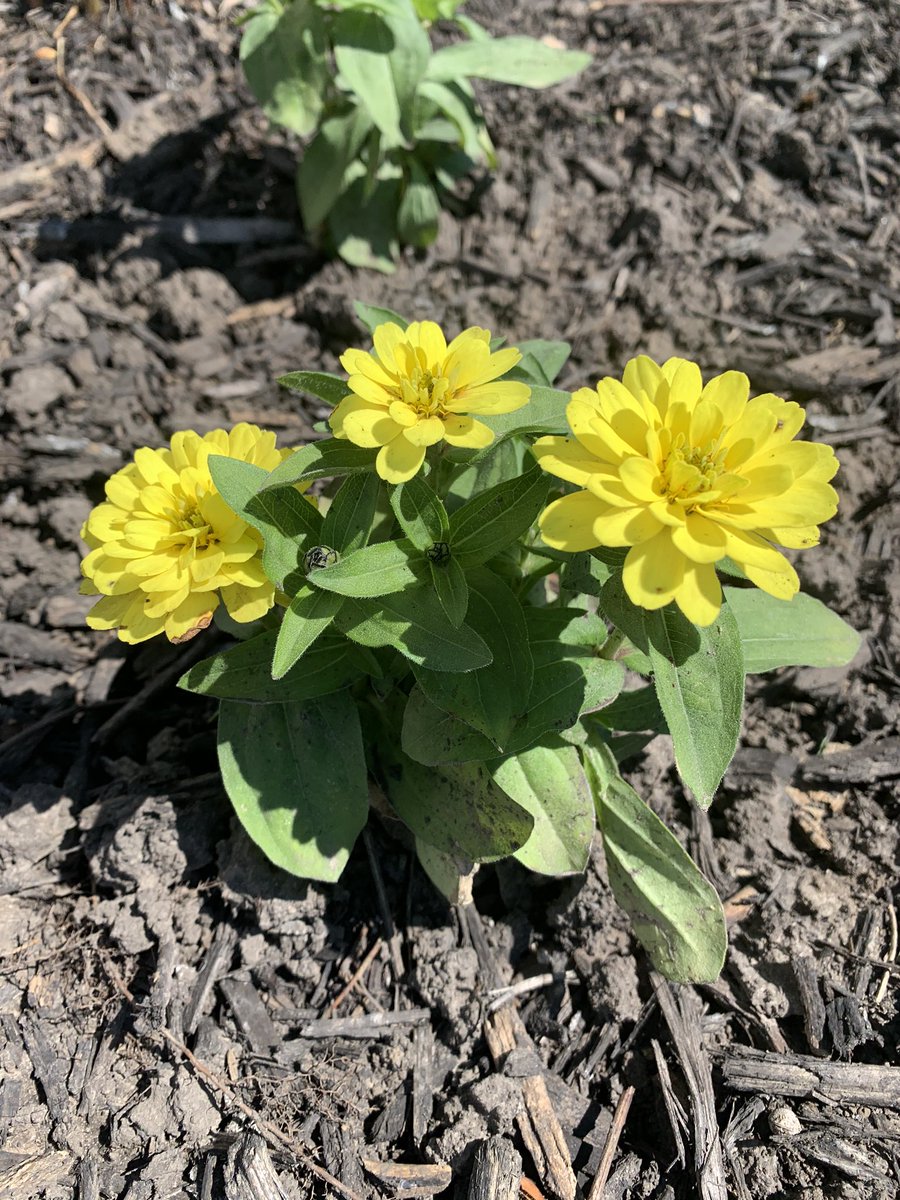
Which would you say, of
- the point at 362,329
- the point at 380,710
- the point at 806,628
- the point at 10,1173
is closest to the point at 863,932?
the point at 806,628

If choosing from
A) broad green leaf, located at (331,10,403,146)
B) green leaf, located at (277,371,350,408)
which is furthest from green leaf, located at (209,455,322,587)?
broad green leaf, located at (331,10,403,146)

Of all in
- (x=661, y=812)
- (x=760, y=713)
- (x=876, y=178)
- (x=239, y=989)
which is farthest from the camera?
(x=876, y=178)

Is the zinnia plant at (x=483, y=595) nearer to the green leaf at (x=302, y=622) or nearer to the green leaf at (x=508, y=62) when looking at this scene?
the green leaf at (x=302, y=622)

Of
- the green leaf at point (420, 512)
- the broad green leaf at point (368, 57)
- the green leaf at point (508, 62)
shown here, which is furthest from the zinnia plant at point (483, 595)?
the green leaf at point (508, 62)

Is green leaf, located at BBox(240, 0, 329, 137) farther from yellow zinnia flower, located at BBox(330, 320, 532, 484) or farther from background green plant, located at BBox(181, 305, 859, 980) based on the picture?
yellow zinnia flower, located at BBox(330, 320, 532, 484)

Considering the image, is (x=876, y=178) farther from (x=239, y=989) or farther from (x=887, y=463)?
(x=239, y=989)
